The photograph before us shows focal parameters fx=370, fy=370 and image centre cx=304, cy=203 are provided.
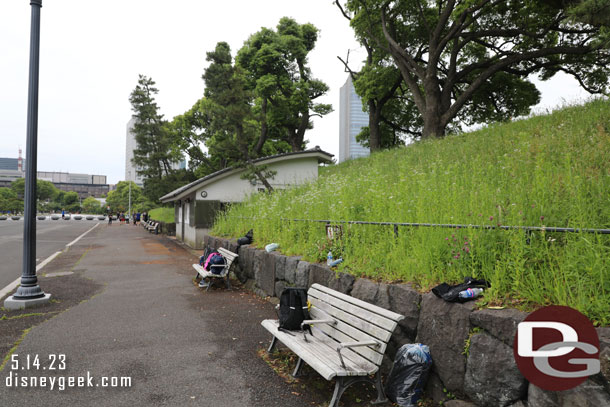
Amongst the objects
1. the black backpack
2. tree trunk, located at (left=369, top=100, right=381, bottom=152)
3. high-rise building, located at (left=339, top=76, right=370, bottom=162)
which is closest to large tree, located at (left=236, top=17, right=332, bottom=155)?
tree trunk, located at (left=369, top=100, right=381, bottom=152)

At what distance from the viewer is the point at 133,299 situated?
7.23m

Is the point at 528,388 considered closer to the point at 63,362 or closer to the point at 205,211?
the point at 63,362

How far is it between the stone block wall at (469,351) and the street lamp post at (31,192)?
5.92m

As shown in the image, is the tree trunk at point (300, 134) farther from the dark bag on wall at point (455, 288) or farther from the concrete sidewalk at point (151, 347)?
the dark bag on wall at point (455, 288)

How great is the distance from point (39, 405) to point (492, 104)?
85.4 ft

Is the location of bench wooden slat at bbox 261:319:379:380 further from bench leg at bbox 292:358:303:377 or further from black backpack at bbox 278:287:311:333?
bench leg at bbox 292:358:303:377

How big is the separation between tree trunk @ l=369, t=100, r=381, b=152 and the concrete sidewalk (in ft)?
59.9

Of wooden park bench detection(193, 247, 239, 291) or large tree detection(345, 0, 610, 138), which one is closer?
wooden park bench detection(193, 247, 239, 291)

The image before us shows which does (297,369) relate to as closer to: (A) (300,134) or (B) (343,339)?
(B) (343,339)

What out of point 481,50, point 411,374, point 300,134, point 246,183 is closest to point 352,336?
point 411,374

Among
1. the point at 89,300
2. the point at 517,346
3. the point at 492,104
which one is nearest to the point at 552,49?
the point at 492,104

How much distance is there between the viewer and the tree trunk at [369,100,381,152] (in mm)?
24353

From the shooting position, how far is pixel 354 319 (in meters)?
3.71

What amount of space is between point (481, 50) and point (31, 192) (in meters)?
26.9
